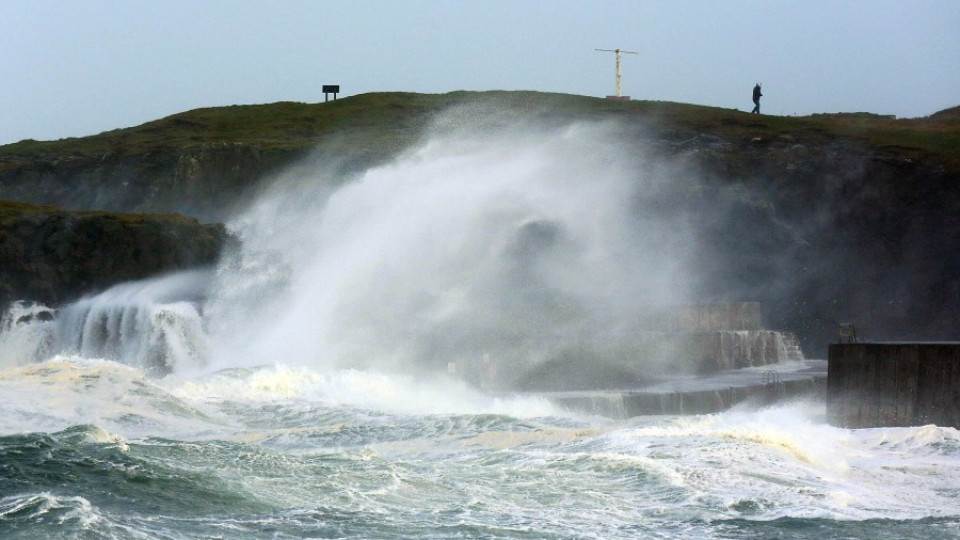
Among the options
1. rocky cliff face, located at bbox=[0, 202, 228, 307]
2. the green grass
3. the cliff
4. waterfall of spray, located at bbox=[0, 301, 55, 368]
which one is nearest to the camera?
waterfall of spray, located at bbox=[0, 301, 55, 368]

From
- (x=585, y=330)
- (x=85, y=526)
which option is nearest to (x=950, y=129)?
(x=585, y=330)

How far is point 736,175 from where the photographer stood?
58.4m

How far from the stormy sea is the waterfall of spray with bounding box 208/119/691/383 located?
112 mm

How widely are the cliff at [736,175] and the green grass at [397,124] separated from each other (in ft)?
0.50

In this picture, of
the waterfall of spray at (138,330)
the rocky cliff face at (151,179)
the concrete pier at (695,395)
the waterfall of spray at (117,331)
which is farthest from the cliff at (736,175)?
the waterfall of spray at (117,331)

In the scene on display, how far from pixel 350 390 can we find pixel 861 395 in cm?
1057

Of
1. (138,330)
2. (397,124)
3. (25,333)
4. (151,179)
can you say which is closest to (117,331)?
(138,330)

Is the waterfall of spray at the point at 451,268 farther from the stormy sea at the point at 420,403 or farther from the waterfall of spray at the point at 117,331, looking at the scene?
the waterfall of spray at the point at 117,331

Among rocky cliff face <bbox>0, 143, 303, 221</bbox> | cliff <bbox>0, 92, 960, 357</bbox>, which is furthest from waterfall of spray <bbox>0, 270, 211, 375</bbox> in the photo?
rocky cliff face <bbox>0, 143, 303, 221</bbox>

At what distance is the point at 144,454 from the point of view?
1867 cm

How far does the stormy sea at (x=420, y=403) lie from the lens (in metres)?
15.9

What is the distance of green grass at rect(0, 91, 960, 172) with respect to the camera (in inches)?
2688

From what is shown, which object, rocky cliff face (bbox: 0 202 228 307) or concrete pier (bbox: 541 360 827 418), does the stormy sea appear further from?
rocky cliff face (bbox: 0 202 228 307)

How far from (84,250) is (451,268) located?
11.5 metres
